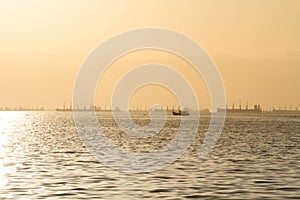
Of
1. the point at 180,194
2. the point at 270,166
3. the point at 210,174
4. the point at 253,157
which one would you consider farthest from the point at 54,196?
the point at 253,157

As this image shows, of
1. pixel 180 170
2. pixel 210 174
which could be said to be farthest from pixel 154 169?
pixel 210 174

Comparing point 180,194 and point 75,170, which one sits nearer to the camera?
point 180,194

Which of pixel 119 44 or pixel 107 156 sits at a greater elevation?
pixel 119 44

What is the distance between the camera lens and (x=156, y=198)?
41875mm

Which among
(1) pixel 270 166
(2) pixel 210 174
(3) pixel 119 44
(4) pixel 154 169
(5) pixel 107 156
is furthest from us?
(3) pixel 119 44

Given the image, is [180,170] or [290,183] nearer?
[290,183]

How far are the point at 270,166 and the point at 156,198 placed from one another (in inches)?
1021

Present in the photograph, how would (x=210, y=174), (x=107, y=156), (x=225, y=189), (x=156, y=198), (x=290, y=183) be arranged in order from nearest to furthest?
(x=156, y=198) → (x=225, y=189) → (x=290, y=183) → (x=210, y=174) → (x=107, y=156)

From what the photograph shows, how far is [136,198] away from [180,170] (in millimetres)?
17622

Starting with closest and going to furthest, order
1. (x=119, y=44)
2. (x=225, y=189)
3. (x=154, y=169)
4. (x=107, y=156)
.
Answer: (x=225, y=189) → (x=154, y=169) → (x=107, y=156) → (x=119, y=44)

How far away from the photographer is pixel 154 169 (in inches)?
2349

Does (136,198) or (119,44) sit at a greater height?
(119,44)

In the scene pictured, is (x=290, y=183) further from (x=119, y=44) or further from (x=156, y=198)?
(x=119, y=44)

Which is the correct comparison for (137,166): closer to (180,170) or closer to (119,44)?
(180,170)
